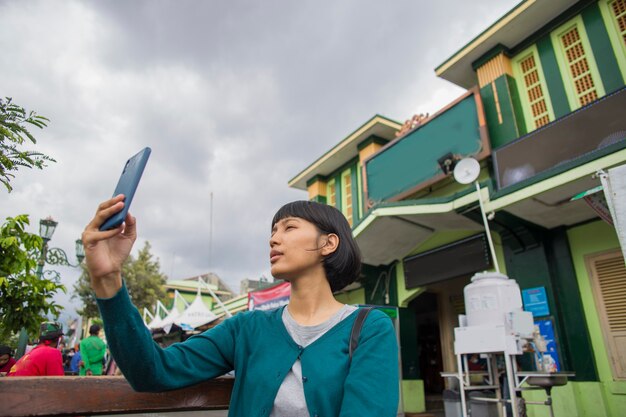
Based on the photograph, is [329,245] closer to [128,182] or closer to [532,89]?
[128,182]

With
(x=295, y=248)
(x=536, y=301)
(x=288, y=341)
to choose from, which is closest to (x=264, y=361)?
(x=288, y=341)

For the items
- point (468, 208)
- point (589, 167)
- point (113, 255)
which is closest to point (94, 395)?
point (113, 255)

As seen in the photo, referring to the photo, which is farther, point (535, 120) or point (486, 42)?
point (486, 42)

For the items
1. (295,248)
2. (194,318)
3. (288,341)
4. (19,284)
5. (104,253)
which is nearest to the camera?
(104,253)

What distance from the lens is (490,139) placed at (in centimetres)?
911

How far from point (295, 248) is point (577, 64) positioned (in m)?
8.92

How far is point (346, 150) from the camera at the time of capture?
45.7ft

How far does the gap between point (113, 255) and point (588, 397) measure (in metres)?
7.99

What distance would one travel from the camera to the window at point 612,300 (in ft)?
21.9

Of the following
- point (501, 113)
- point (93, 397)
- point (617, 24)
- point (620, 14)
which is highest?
point (620, 14)

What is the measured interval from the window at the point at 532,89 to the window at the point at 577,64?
0.43m

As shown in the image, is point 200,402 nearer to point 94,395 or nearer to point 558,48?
point 94,395

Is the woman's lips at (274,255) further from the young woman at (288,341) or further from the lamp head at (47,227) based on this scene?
the lamp head at (47,227)

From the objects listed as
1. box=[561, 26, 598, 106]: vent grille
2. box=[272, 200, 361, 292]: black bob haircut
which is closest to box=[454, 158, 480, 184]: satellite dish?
box=[561, 26, 598, 106]: vent grille
